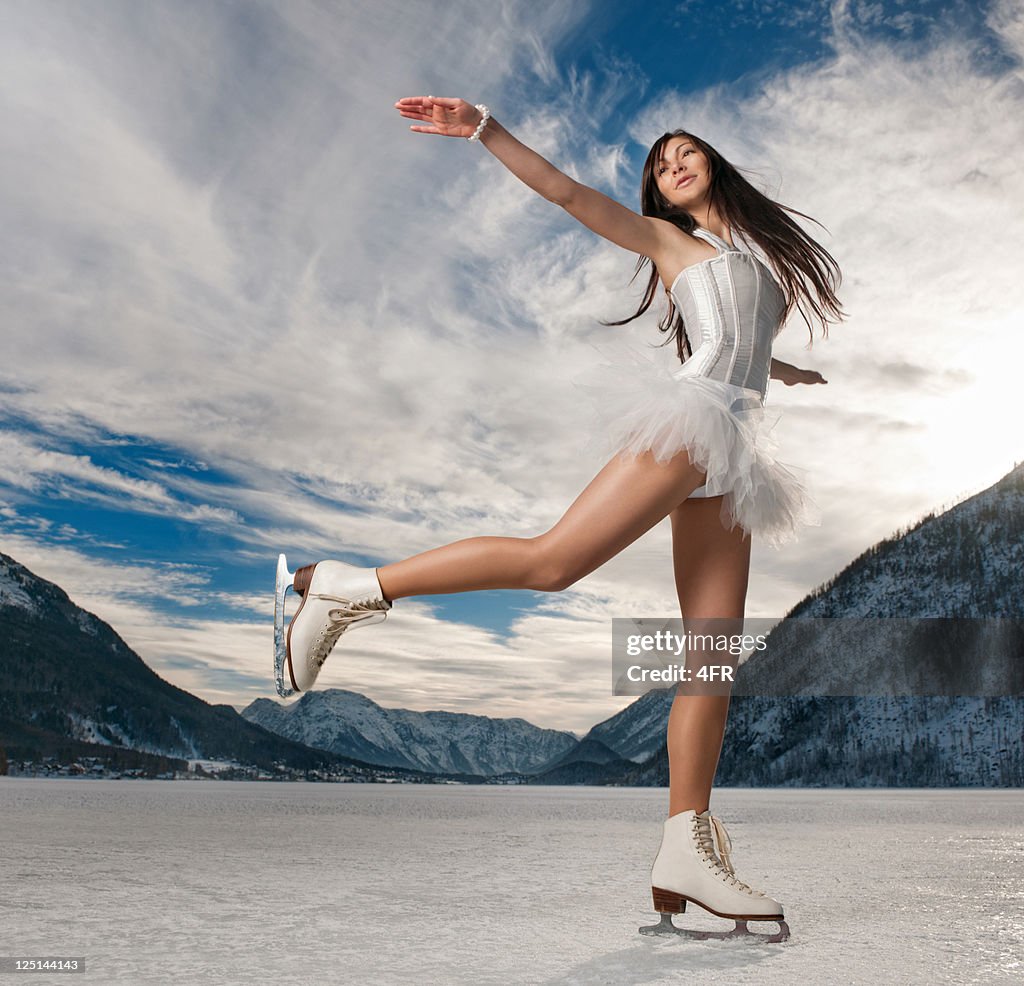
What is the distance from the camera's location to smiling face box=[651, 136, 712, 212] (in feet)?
8.96

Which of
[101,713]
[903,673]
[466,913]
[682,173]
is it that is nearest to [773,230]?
[682,173]

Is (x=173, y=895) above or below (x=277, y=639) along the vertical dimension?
below

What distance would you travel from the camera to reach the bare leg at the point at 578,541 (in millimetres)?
2271

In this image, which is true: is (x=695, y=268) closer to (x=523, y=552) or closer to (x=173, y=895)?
(x=523, y=552)

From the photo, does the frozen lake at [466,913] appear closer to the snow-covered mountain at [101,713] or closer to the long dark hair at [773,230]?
the long dark hair at [773,230]

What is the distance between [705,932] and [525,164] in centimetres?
196

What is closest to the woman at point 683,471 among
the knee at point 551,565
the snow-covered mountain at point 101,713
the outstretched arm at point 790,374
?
the knee at point 551,565

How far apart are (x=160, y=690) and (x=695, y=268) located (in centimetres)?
15190

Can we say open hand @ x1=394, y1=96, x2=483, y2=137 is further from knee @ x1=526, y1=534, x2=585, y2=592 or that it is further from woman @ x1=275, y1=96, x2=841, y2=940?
knee @ x1=526, y1=534, x2=585, y2=592

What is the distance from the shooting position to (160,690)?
465 ft

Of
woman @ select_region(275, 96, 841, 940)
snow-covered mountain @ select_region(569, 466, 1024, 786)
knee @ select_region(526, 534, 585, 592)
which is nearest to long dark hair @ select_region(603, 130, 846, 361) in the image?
woman @ select_region(275, 96, 841, 940)

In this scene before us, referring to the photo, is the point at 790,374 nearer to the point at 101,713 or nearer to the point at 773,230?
the point at 773,230

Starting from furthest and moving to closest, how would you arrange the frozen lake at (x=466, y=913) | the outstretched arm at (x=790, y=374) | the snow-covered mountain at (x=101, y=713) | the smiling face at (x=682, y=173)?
the snow-covered mountain at (x=101, y=713), the outstretched arm at (x=790, y=374), the smiling face at (x=682, y=173), the frozen lake at (x=466, y=913)

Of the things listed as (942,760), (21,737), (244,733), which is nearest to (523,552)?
(942,760)
